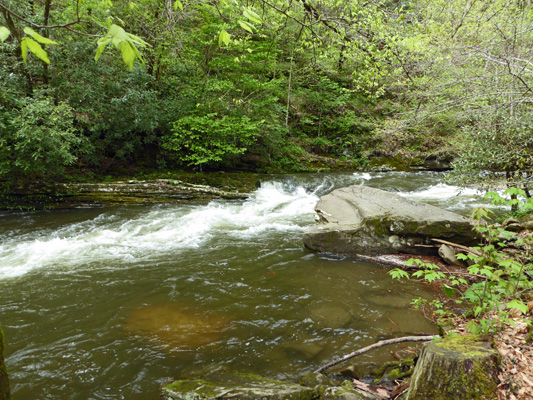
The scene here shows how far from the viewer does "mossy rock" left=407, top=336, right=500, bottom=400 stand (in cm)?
198

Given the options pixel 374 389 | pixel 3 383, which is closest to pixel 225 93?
pixel 374 389

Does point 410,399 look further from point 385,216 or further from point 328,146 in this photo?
point 328,146

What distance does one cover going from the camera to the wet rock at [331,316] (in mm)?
4109

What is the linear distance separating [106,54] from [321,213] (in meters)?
10.5

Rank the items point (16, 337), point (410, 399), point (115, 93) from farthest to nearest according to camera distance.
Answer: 1. point (115, 93)
2. point (16, 337)
3. point (410, 399)

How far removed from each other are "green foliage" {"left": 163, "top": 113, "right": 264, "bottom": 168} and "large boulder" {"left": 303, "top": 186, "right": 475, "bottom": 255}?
22.5 ft

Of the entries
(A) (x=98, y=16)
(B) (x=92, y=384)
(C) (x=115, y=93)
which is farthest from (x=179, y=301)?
(A) (x=98, y=16)

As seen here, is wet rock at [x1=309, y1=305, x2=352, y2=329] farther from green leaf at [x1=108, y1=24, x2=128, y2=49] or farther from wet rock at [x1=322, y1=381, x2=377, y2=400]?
green leaf at [x1=108, y1=24, x2=128, y2=49]

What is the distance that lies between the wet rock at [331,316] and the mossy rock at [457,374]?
1.94 metres

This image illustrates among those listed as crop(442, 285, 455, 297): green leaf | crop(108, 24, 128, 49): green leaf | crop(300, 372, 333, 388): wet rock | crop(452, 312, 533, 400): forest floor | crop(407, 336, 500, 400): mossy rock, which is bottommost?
crop(300, 372, 333, 388): wet rock

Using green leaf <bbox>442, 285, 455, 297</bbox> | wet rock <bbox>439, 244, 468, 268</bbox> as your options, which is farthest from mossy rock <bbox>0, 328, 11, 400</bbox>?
wet rock <bbox>439, 244, 468, 268</bbox>

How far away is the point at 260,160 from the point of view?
1559cm

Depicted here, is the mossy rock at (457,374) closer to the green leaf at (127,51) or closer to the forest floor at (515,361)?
the forest floor at (515,361)

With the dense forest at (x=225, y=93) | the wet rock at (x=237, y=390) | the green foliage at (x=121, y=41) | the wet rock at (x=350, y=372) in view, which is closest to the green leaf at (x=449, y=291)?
the wet rock at (x=350, y=372)
